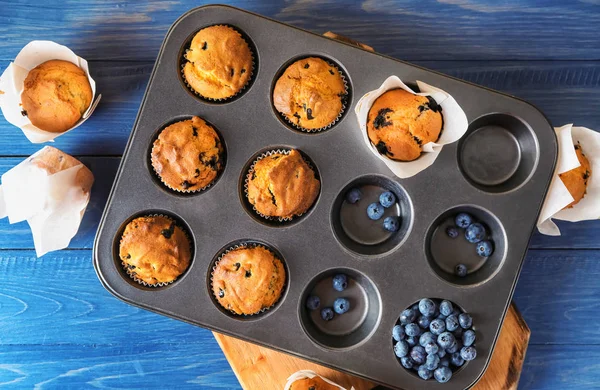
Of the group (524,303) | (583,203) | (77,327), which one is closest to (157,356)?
(77,327)

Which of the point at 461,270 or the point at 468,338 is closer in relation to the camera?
the point at 468,338

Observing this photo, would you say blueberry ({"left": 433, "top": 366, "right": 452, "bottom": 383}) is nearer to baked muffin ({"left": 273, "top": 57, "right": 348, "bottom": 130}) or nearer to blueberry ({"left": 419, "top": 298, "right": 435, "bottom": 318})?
blueberry ({"left": 419, "top": 298, "right": 435, "bottom": 318})

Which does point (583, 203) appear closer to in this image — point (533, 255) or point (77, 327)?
point (533, 255)

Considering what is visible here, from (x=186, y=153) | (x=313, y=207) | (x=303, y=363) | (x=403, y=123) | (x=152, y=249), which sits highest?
(x=186, y=153)

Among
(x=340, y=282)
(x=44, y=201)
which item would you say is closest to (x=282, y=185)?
(x=340, y=282)

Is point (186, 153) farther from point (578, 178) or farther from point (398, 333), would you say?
point (578, 178)

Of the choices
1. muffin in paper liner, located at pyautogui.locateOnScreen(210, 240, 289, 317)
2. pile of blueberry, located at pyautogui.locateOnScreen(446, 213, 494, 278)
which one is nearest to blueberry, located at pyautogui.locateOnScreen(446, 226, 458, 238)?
pile of blueberry, located at pyautogui.locateOnScreen(446, 213, 494, 278)
